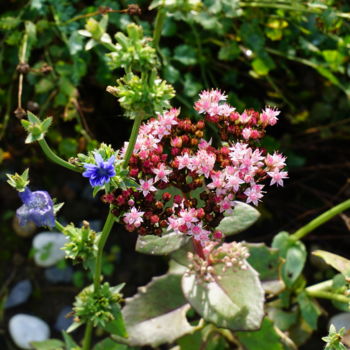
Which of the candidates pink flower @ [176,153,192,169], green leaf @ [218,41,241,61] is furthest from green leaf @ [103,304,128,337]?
green leaf @ [218,41,241,61]

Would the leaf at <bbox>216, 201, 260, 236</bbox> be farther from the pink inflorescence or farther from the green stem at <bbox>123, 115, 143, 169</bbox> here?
the green stem at <bbox>123, 115, 143, 169</bbox>

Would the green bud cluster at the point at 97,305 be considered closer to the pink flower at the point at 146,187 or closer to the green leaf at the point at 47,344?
the pink flower at the point at 146,187

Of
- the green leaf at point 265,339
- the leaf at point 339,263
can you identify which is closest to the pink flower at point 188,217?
the leaf at point 339,263

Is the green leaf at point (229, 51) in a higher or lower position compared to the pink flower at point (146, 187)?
lower

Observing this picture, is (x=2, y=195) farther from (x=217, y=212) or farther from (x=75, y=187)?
(x=217, y=212)

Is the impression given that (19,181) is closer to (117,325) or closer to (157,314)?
(117,325)

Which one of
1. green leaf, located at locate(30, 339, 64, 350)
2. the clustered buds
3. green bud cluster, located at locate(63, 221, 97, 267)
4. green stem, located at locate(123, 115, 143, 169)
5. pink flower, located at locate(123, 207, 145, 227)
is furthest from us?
green leaf, located at locate(30, 339, 64, 350)
